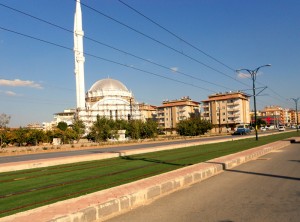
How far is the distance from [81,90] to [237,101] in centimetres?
5664

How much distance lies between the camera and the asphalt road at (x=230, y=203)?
6.24 m

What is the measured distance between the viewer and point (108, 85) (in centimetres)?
10638

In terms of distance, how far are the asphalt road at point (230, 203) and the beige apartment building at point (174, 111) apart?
108 meters

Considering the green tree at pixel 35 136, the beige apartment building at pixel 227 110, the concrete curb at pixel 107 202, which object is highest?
the beige apartment building at pixel 227 110

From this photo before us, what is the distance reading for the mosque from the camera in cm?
7388

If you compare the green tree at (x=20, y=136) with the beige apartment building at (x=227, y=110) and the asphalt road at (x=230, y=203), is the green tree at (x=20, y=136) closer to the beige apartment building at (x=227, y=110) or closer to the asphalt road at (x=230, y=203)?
the asphalt road at (x=230, y=203)

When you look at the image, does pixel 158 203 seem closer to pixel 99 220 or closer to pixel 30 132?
pixel 99 220

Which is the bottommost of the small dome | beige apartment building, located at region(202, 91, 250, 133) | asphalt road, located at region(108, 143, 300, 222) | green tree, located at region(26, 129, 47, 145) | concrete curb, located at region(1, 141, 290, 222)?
asphalt road, located at region(108, 143, 300, 222)

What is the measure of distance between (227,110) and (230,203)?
109639mm

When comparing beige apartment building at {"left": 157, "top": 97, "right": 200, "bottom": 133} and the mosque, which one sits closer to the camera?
the mosque

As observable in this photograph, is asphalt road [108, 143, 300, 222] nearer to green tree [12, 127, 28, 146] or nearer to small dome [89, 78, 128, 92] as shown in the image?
green tree [12, 127, 28, 146]

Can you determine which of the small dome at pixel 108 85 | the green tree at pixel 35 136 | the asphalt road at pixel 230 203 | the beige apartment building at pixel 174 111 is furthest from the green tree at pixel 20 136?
the beige apartment building at pixel 174 111

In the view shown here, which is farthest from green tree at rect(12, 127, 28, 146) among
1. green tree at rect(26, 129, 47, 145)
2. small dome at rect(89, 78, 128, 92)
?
small dome at rect(89, 78, 128, 92)

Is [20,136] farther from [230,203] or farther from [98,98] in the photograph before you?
[98,98]
